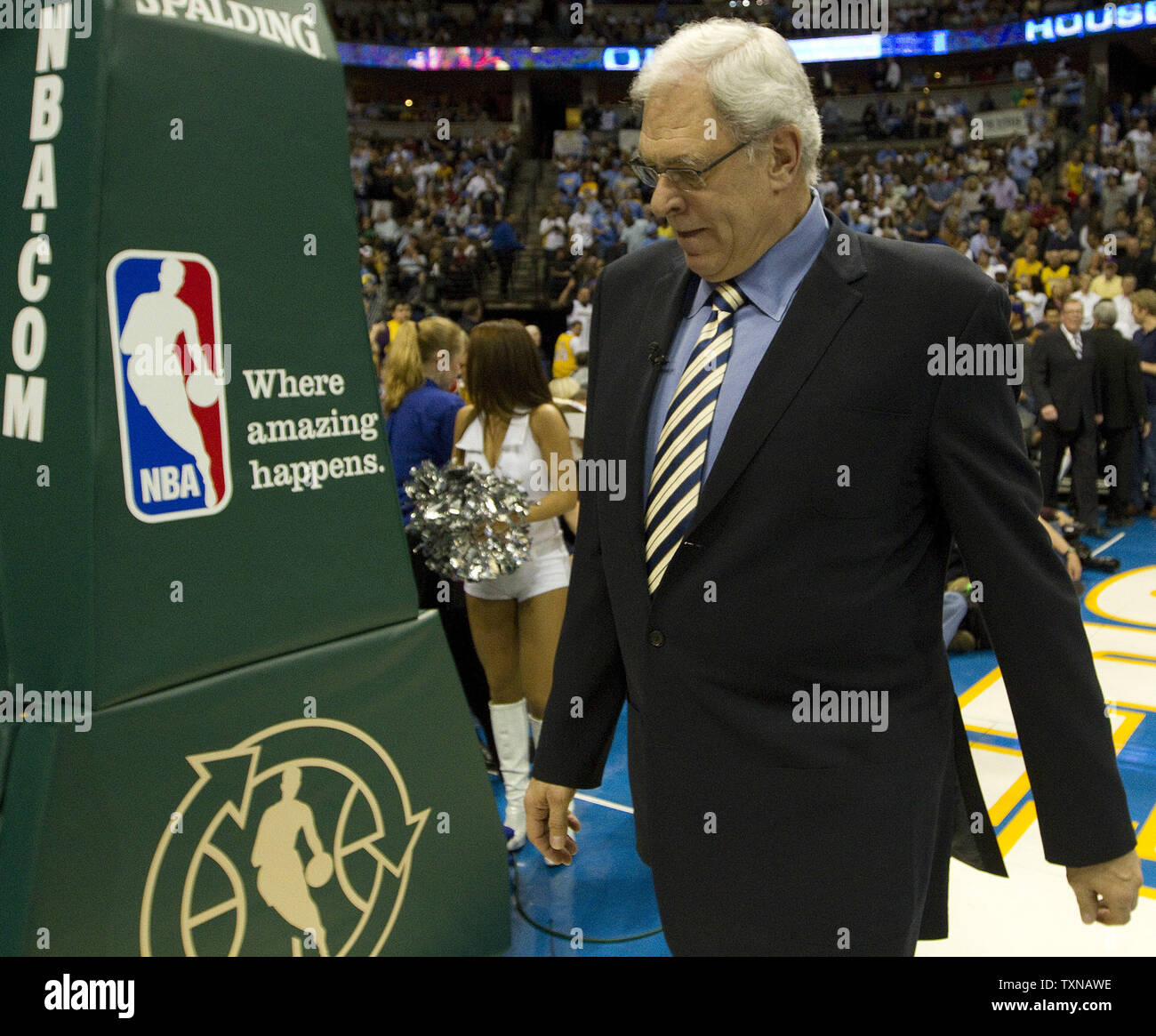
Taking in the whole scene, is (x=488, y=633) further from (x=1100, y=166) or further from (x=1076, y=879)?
(x=1100, y=166)

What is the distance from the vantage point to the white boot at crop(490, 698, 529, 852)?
382 cm

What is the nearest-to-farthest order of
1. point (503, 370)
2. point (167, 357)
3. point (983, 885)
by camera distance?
point (167, 357) < point (983, 885) < point (503, 370)

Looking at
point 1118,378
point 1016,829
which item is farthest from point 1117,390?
point 1016,829

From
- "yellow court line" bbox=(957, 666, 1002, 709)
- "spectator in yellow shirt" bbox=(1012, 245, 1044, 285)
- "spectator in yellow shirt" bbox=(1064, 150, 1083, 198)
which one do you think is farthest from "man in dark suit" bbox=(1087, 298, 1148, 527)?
"spectator in yellow shirt" bbox=(1064, 150, 1083, 198)

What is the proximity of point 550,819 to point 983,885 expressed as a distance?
2.39 metres

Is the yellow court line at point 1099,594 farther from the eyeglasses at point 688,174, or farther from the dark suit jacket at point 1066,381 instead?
the eyeglasses at point 688,174

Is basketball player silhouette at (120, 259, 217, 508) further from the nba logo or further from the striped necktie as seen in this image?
the striped necktie

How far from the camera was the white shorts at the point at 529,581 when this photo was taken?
12.2 ft

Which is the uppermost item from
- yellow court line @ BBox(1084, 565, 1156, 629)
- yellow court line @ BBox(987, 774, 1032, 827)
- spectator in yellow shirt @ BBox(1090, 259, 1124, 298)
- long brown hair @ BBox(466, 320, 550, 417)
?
spectator in yellow shirt @ BBox(1090, 259, 1124, 298)

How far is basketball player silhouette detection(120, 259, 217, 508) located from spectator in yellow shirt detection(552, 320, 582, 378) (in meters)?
6.66

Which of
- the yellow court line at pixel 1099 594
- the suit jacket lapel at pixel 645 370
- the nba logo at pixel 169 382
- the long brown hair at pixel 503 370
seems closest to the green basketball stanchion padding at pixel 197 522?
the nba logo at pixel 169 382

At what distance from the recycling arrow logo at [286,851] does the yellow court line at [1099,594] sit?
5.41 meters

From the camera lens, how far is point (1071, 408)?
855 centimetres

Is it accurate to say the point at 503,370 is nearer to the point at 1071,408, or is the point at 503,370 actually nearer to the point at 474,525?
the point at 474,525
